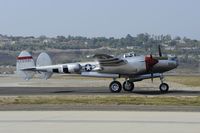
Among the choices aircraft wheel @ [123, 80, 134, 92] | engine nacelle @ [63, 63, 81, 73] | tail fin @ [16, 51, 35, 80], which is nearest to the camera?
aircraft wheel @ [123, 80, 134, 92]

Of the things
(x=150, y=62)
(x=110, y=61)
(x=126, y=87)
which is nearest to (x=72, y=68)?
(x=110, y=61)

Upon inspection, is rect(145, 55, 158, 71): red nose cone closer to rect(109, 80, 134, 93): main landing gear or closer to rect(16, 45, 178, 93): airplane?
rect(16, 45, 178, 93): airplane

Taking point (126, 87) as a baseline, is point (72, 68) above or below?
above
